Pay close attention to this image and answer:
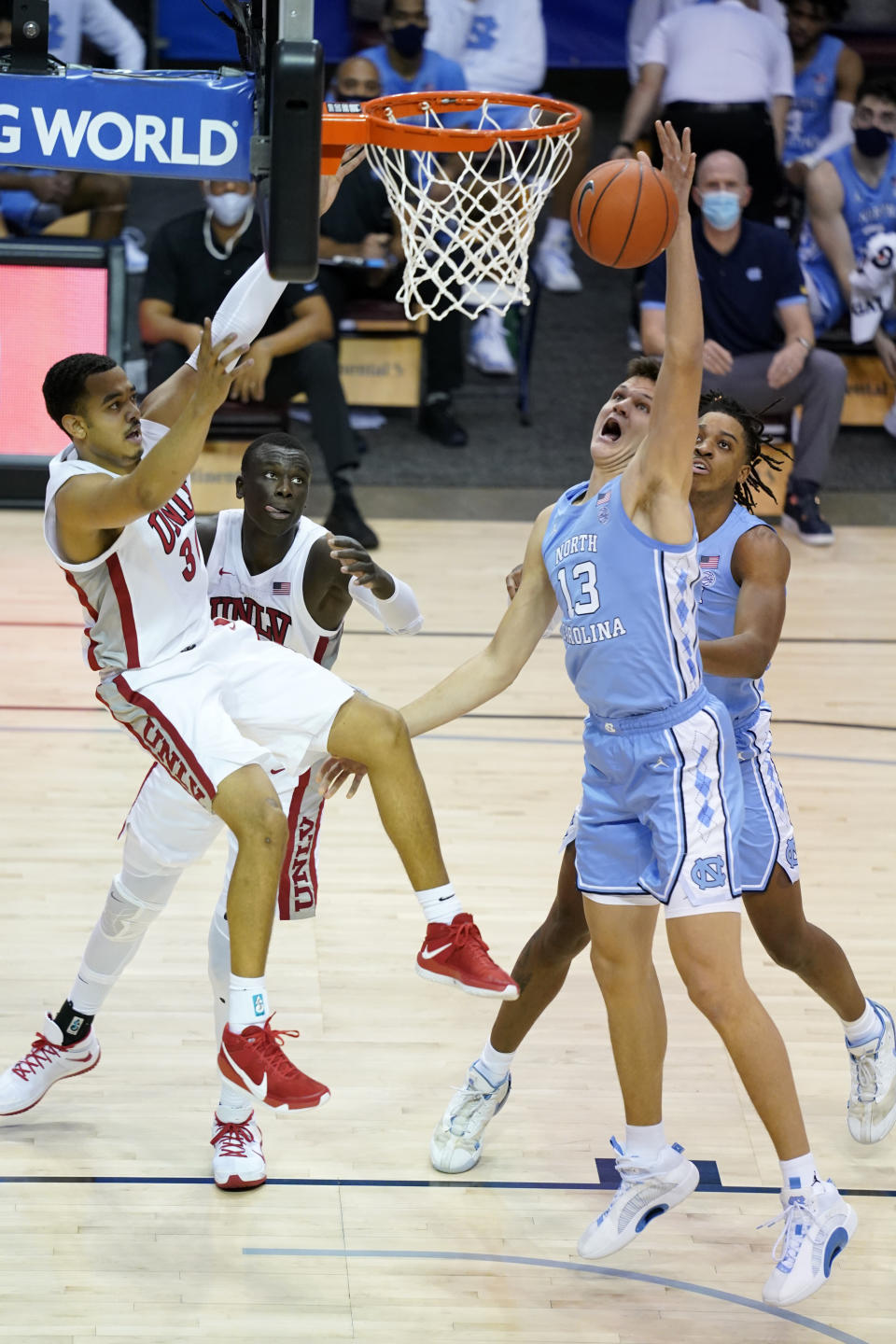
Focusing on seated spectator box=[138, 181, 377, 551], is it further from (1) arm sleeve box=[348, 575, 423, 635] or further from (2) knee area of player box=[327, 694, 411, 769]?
(2) knee area of player box=[327, 694, 411, 769]

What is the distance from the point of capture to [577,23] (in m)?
12.4

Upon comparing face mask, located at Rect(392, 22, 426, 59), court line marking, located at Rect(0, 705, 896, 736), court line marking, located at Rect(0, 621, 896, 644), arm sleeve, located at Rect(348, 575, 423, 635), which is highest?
face mask, located at Rect(392, 22, 426, 59)

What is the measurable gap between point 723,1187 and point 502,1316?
0.75 metres

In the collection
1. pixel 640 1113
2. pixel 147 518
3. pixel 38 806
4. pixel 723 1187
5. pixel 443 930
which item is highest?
pixel 147 518

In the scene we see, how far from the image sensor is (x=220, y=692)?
4.00 m

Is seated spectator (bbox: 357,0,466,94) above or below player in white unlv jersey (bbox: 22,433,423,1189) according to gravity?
above

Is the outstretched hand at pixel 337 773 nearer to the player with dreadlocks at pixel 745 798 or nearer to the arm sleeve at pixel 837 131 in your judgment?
the player with dreadlocks at pixel 745 798

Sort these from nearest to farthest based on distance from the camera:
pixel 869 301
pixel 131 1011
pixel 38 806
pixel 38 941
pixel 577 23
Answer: pixel 131 1011 → pixel 38 941 → pixel 38 806 → pixel 869 301 → pixel 577 23

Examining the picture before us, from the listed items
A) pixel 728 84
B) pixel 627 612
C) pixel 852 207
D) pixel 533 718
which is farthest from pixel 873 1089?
pixel 728 84

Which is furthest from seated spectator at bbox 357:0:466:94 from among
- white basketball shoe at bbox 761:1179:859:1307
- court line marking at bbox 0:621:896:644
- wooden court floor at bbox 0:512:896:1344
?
white basketball shoe at bbox 761:1179:859:1307

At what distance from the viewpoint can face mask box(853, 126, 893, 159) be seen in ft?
33.2

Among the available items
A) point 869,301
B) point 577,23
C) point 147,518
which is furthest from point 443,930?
point 577,23

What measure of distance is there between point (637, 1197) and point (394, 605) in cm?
147

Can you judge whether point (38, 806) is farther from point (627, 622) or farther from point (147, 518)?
point (627, 622)
